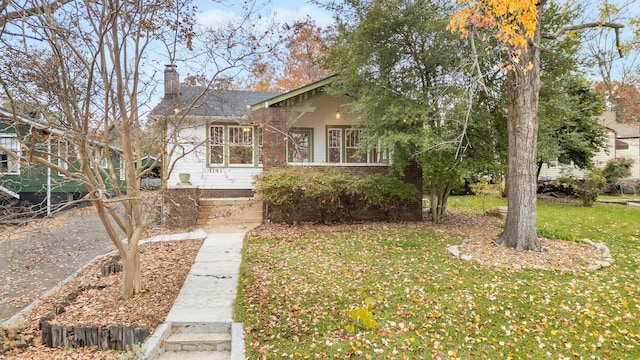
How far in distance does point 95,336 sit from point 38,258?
17.4 ft

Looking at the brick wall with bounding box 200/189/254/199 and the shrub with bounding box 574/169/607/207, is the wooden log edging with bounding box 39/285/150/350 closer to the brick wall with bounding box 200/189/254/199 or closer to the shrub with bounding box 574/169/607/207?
the brick wall with bounding box 200/189/254/199

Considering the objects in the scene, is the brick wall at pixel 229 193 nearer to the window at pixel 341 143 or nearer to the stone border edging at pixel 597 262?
the window at pixel 341 143

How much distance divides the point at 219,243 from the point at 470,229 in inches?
265

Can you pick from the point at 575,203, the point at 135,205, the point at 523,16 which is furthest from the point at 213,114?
the point at 575,203

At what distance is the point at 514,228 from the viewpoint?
277 inches

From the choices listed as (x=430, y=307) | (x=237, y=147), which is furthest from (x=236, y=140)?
(x=430, y=307)

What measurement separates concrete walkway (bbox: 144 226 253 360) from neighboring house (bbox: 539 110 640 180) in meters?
20.8

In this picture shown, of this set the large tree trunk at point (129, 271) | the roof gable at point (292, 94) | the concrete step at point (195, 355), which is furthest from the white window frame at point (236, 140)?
the concrete step at point (195, 355)

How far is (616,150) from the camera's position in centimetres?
2553

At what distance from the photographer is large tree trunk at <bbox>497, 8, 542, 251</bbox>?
270 inches

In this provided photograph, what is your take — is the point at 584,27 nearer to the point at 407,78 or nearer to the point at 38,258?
the point at 407,78

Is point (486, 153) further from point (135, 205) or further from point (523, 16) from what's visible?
point (135, 205)

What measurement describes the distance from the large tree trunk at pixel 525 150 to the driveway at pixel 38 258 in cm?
785

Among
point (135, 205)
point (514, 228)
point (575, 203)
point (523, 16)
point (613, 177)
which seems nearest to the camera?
point (135, 205)
